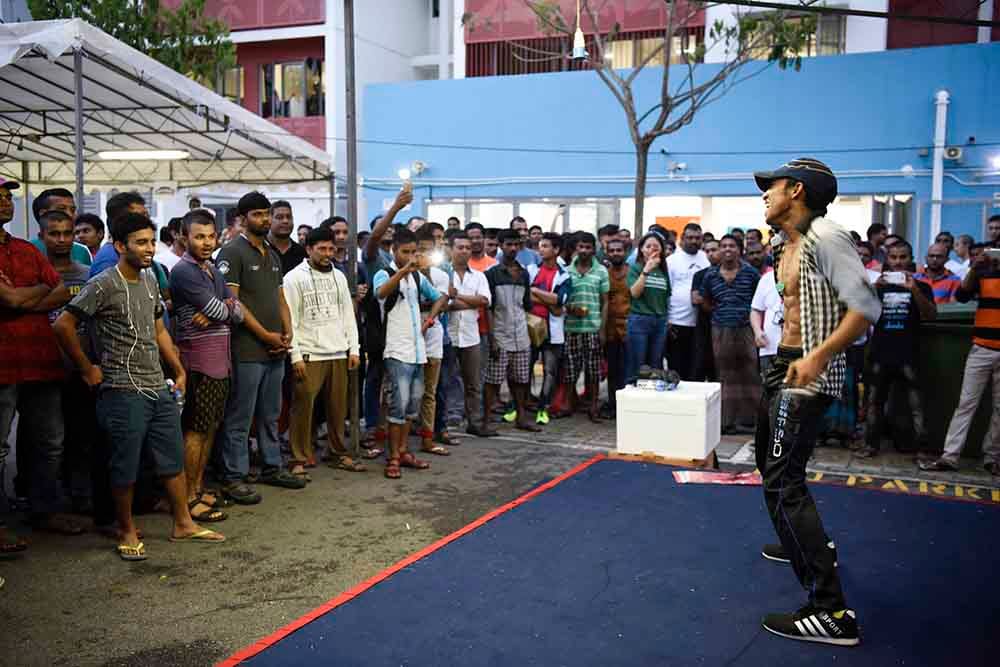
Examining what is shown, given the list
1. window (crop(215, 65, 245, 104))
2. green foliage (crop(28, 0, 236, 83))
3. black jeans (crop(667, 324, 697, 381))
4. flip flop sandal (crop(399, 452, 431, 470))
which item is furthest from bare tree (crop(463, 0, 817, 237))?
window (crop(215, 65, 245, 104))

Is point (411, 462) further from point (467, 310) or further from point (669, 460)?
point (669, 460)

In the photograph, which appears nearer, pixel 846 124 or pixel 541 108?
pixel 846 124

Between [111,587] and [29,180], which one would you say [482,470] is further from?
[29,180]

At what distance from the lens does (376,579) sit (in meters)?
4.61

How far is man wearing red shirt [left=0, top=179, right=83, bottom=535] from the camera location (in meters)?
5.02

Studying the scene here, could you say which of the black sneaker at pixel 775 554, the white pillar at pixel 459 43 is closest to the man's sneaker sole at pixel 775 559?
the black sneaker at pixel 775 554

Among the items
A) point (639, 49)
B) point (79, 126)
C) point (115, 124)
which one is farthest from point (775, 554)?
point (639, 49)

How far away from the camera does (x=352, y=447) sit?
759cm

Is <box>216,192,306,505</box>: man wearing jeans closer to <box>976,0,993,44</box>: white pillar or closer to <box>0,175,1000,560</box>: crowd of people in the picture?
<box>0,175,1000,560</box>: crowd of people

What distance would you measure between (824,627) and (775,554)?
106cm

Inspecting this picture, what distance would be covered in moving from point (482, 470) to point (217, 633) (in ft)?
10.9

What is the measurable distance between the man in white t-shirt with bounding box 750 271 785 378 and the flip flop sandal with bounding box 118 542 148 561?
5.18 meters

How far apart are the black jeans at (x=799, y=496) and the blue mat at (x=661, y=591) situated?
28 centimetres

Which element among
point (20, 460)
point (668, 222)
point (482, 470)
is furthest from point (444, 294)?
point (668, 222)
